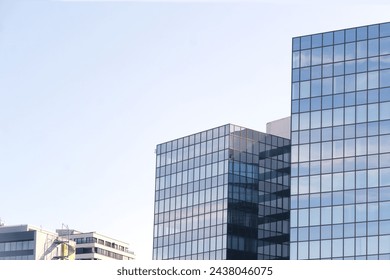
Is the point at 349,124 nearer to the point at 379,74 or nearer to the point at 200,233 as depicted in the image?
the point at 379,74

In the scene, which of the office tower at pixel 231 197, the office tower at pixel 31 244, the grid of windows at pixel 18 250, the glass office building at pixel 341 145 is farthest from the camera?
the grid of windows at pixel 18 250

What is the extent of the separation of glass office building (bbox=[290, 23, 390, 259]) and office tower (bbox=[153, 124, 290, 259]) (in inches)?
359

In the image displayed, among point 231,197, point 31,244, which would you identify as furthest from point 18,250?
point 231,197

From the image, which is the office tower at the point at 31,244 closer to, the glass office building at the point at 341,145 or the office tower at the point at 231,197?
the office tower at the point at 231,197

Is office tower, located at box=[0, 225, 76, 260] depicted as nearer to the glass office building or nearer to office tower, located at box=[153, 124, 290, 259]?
office tower, located at box=[153, 124, 290, 259]

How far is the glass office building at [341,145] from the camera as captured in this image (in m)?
93.1

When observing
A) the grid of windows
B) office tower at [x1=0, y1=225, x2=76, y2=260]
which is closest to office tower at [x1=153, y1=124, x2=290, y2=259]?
office tower at [x1=0, y1=225, x2=76, y2=260]

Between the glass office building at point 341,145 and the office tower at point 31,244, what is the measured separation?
254 feet

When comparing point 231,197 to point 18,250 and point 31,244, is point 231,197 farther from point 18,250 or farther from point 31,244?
point 18,250

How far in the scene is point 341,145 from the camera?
96688 millimetres

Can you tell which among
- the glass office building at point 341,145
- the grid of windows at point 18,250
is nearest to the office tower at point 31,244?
the grid of windows at point 18,250

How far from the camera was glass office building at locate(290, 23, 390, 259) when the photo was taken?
93125 mm

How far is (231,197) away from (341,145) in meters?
14.5

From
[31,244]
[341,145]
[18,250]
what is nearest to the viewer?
[341,145]
